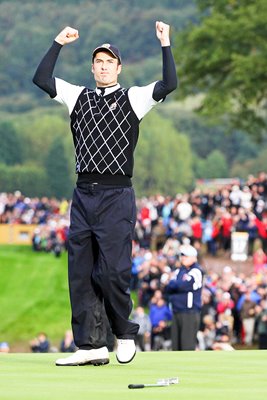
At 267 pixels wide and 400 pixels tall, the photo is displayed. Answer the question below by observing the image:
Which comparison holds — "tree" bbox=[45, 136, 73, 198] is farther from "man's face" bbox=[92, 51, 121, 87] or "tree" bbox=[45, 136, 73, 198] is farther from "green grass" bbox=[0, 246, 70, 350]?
"man's face" bbox=[92, 51, 121, 87]

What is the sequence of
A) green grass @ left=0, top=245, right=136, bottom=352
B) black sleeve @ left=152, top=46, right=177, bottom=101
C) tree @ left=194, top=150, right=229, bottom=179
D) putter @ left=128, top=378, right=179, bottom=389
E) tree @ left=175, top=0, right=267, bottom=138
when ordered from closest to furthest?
1. putter @ left=128, top=378, right=179, bottom=389
2. black sleeve @ left=152, top=46, right=177, bottom=101
3. green grass @ left=0, top=245, right=136, bottom=352
4. tree @ left=175, top=0, right=267, bottom=138
5. tree @ left=194, top=150, right=229, bottom=179

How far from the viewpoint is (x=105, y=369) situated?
32.4 ft

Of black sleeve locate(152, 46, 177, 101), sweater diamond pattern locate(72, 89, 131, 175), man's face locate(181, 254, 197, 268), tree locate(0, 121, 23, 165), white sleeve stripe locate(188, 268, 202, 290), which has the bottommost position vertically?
tree locate(0, 121, 23, 165)

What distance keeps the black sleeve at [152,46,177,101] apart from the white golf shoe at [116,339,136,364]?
5.50ft

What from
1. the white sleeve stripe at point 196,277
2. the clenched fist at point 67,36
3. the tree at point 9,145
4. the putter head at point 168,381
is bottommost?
the tree at point 9,145

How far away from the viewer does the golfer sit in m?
10.1

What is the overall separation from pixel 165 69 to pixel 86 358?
2.02 meters

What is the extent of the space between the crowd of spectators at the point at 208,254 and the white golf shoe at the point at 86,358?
36.1 ft

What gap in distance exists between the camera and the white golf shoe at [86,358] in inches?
403

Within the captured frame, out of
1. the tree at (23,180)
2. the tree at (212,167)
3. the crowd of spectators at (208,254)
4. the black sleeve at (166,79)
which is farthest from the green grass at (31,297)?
the tree at (212,167)

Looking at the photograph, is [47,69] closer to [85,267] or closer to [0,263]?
[85,267]

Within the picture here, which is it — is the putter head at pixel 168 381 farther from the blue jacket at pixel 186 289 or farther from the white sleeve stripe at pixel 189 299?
the white sleeve stripe at pixel 189 299

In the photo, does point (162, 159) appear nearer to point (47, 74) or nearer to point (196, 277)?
point (196, 277)

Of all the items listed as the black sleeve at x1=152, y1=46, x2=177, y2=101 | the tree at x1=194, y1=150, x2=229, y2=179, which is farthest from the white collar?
the tree at x1=194, y1=150, x2=229, y2=179
